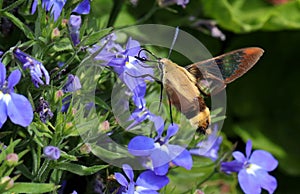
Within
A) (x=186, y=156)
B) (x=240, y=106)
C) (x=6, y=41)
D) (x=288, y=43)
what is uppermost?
(x=6, y=41)

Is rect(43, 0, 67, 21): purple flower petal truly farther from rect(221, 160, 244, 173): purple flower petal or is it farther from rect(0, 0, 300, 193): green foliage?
rect(221, 160, 244, 173): purple flower petal

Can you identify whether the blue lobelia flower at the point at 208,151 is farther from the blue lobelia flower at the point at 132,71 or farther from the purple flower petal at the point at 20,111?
the purple flower petal at the point at 20,111

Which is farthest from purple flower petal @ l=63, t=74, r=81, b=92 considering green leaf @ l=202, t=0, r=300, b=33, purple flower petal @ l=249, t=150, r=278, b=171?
green leaf @ l=202, t=0, r=300, b=33

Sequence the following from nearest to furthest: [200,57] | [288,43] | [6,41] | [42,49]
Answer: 1. [42,49]
2. [6,41]
3. [200,57]
4. [288,43]

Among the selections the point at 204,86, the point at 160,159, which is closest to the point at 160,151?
the point at 160,159

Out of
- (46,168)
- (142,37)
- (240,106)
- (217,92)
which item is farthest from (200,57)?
(240,106)

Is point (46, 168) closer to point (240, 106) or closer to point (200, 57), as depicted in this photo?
point (200, 57)

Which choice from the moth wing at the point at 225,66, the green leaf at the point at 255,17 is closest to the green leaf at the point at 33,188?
the moth wing at the point at 225,66
